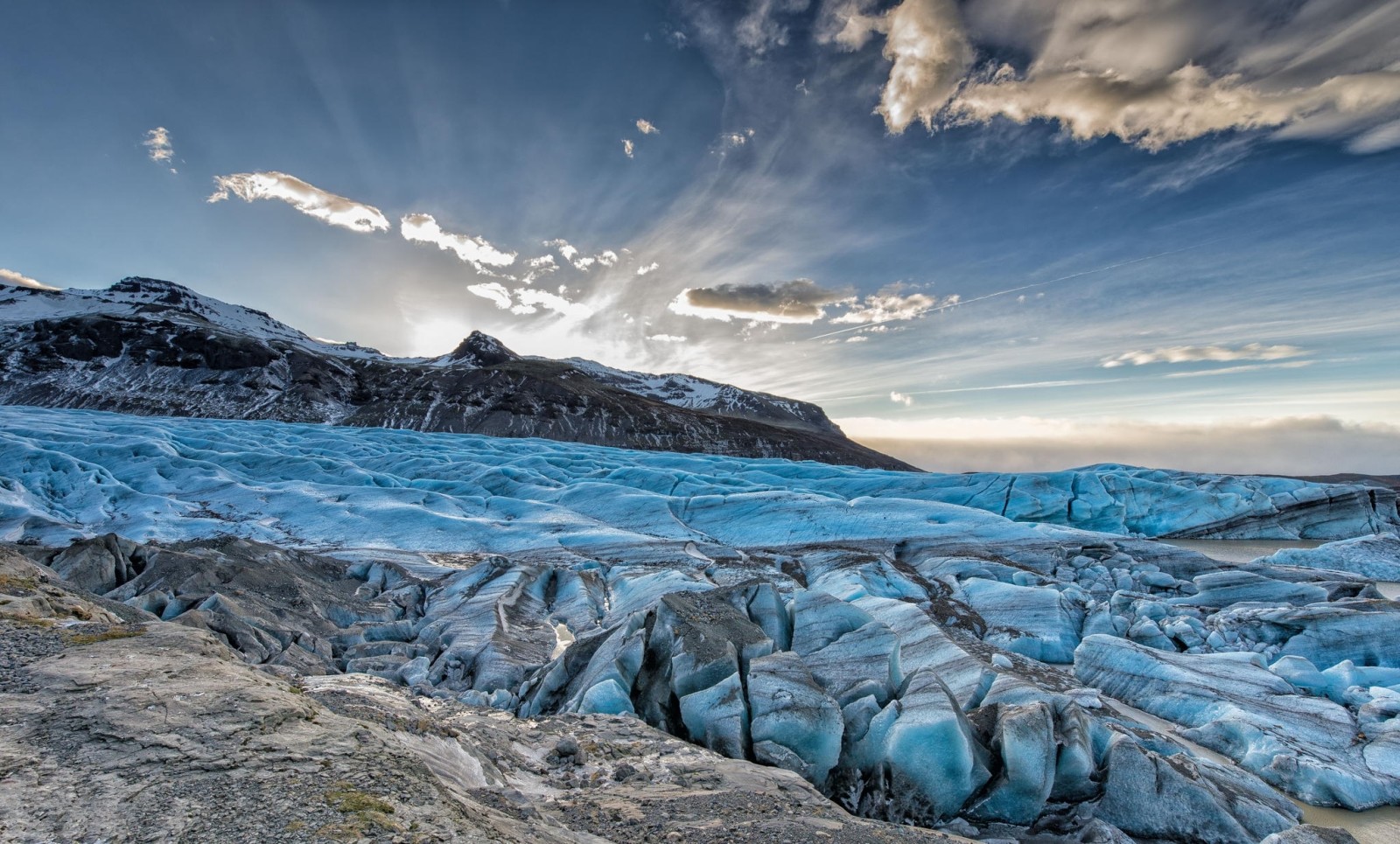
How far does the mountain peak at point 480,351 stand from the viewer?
134 meters

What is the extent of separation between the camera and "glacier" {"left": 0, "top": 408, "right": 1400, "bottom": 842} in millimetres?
6039

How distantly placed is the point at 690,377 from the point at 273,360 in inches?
4762

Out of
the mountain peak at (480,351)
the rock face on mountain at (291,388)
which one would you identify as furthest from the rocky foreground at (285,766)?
the mountain peak at (480,351)

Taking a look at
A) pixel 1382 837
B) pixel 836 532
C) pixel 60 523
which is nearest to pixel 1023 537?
pixel 836 532

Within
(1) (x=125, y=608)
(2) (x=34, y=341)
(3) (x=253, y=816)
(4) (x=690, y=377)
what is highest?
(4) (x=690, y=377)

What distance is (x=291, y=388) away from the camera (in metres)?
92.0

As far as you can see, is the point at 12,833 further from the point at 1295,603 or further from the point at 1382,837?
the point at 1295,603

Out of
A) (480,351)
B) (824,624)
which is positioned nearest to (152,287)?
(480,351)

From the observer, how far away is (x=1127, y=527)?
1222 inches

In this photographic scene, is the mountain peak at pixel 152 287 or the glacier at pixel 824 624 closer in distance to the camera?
the glacier at pixel 824 624

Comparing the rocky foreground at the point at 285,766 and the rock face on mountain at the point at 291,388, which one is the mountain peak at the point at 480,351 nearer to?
the rock face on mountain at the point at 291,388

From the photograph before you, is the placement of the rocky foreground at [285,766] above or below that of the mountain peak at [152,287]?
below

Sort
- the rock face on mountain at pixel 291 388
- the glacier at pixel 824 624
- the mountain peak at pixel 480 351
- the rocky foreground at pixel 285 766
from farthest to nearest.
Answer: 1. the mountain peak at pixel 480 351
2. the rock face on mountain at pixel 291 388
3. the glacier at pixel 824 624
4. the rocky foreground at pixel 285 766

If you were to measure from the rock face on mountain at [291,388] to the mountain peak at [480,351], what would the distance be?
1614cm
